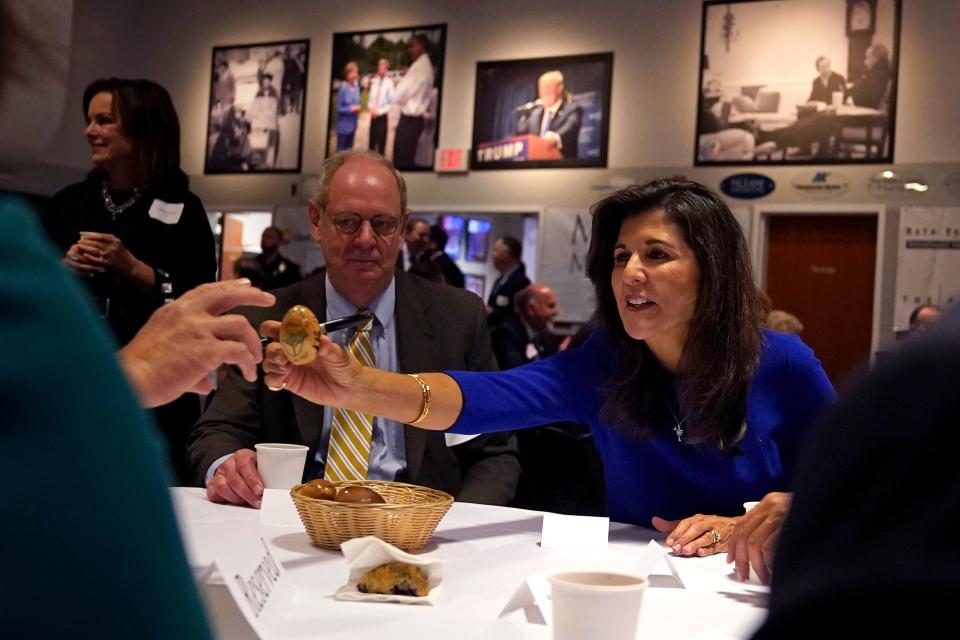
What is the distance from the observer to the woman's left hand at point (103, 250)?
3.01m

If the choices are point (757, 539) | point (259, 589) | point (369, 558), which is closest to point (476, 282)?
point (757, 539)

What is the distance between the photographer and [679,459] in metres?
2.27

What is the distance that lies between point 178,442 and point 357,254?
3.15 ft

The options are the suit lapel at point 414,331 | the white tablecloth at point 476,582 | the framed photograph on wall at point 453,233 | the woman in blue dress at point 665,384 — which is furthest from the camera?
the framed photograph on wall at point 453,233

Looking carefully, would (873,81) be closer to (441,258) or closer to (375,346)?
(441,258)

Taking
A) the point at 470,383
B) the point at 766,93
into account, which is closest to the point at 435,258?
the point at 766,93

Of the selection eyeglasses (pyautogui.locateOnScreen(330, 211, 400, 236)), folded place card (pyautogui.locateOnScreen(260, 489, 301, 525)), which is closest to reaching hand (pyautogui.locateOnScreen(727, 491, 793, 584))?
folded place card (pyautogui.locateOnScreen(260, 489, 301, 525))

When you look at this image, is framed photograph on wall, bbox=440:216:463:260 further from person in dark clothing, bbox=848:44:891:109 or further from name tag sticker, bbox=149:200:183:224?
name tag sticker, bbox=149:200:183:224

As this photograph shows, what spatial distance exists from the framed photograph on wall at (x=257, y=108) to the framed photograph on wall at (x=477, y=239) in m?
1.99

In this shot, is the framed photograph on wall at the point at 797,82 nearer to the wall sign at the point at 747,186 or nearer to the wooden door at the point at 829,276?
the wall sign at the point at 747,186

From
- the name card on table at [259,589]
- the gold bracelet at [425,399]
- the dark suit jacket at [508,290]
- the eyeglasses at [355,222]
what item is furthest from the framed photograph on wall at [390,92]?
the name card on table at [259,589]

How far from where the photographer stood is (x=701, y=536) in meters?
1.92

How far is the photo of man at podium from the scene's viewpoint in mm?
9273

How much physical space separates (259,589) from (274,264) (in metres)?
8.68
